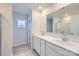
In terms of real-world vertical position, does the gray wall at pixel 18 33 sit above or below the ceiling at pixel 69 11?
below

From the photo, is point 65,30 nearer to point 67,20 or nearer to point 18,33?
point 67,20

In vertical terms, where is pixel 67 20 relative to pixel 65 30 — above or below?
above

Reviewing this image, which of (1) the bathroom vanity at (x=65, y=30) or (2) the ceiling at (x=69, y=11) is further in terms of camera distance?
(2) the ceiling at (x=69, y=11)

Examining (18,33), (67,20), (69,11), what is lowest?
(18,33)

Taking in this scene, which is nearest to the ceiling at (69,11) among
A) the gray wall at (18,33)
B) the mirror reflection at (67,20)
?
the mirror reflection at (67,20)

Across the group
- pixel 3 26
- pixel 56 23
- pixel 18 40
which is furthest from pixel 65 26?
pixel 3 26

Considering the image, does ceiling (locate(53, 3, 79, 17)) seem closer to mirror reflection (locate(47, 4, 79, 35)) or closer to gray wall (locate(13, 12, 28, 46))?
mirror reflection (locate(47, 4, 79, 35))

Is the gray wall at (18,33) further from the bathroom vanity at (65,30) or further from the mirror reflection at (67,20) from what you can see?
the mirror reflection at (67,20)

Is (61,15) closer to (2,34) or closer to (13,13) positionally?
(13,13)

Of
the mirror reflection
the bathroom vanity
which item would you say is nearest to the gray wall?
the bathroom vanity

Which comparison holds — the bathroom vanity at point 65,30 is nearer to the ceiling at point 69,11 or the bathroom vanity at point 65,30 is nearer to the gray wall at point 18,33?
the ceiling at point 69,11

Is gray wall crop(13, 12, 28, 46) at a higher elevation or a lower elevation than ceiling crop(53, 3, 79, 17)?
lower

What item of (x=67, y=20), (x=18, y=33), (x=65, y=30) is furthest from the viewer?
(x=65, y=30)

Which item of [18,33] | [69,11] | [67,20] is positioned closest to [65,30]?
[67,20]
